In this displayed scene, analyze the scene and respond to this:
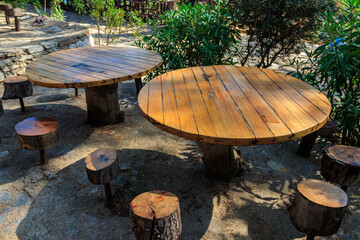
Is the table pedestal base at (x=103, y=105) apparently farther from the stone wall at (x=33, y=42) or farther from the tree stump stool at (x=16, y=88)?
the stone wall at (x=33, y=42)

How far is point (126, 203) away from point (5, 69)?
3564 mm

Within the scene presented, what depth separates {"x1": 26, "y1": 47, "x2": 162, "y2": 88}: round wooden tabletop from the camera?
237cm

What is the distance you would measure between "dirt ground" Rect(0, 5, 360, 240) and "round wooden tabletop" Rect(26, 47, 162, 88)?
0.82 m

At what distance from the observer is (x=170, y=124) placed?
1.49m

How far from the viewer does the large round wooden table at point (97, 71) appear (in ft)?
7.84

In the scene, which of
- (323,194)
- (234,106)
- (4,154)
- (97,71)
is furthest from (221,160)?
(4,154)

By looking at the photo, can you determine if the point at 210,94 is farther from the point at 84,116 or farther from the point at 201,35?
the point at 84,116

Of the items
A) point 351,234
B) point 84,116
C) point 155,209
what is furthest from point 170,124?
point 84,116

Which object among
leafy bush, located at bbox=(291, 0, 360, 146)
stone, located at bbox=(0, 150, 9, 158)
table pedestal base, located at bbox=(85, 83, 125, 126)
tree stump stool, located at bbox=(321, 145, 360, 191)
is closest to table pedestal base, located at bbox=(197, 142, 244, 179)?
tree stump stool, located at bbox=(321, 145, 360, 191)

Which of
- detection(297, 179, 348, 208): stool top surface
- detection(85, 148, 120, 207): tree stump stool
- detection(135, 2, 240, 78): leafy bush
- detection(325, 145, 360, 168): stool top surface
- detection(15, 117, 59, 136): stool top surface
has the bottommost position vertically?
detection(85, 148, 120, 207): tree stump stool

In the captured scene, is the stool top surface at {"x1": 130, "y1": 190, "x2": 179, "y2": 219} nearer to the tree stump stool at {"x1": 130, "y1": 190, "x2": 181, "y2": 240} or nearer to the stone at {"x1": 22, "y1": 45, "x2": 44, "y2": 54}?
the tree stump stool at {"x1": 130, "y1": 190, "x2": 181, "y2": 240}

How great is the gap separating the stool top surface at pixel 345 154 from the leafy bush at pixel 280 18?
212 cm

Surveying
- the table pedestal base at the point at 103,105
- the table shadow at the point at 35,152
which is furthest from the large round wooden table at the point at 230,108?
the table shadow at the point at 35,152

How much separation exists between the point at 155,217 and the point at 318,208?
93 centimetres
